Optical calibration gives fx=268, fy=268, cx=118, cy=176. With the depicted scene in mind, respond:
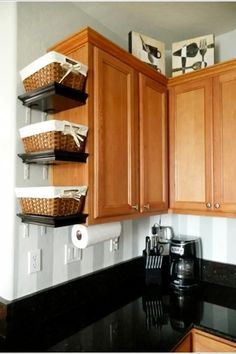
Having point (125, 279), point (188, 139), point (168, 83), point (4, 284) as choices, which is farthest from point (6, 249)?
point (168, 83)

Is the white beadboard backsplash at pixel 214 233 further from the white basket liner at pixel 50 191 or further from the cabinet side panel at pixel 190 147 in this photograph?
the white basket liner at pixel 50 191

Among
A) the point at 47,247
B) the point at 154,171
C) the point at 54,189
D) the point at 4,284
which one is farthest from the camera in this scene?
the point at 154,171

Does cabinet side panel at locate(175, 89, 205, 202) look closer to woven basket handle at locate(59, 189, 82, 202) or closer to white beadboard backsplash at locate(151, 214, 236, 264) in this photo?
white beadboard backsplash at locate(151, 214, 236, 264)

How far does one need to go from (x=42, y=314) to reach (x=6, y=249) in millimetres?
356

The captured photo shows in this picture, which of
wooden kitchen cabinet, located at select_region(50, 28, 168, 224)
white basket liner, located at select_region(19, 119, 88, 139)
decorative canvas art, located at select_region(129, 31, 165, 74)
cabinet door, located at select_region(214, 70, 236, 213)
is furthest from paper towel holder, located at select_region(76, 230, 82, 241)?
decorative canvas art, located at select_region(129, 31, 165, 74)

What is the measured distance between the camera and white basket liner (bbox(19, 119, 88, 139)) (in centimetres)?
109

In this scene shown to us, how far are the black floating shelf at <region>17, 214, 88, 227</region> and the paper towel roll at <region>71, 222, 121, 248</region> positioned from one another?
0.10 meters

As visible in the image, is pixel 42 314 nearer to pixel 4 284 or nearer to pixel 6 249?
pixel 4 284

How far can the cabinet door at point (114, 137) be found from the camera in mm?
1238

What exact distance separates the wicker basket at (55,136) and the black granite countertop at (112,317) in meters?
0.71

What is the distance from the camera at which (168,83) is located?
5.79 ft

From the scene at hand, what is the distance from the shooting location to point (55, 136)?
3.63 ft

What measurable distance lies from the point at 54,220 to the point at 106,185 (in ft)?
1.00

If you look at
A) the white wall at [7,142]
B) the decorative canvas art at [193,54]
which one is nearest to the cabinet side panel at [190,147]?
the decorative canvas art at [193,54]
